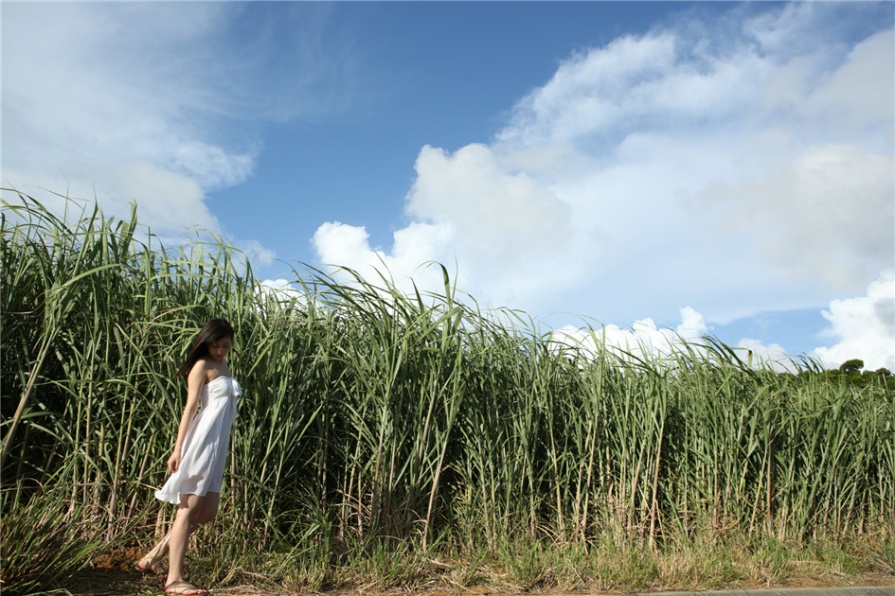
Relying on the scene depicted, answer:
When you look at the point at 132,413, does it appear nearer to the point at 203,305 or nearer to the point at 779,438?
the point at 203,305

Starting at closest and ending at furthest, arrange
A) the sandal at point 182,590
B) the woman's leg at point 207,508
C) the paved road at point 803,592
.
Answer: the sandal at point 182,590 → the woman's leg at point 207,508 → the paved road at point 803,592

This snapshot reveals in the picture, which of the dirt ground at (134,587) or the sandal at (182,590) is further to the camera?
the dirt ground at (134,587)

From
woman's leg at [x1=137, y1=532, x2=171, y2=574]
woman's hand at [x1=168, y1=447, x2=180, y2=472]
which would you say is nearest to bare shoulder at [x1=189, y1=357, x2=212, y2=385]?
woman's hand at [x1=168, y1=447, x2=180, y2=472]

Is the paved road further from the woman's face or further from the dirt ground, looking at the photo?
the woman's face

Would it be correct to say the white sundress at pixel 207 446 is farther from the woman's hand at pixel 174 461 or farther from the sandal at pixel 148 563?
the sandal at pixel 148 563

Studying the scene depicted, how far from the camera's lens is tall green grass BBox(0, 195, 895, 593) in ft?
14.4

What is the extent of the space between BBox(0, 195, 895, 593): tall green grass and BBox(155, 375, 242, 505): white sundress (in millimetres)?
397

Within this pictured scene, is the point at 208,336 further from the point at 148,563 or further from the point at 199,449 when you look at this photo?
the point at 148,563

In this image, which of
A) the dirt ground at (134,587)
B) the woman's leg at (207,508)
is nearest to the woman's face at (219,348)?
the woman's leg at (207,508)

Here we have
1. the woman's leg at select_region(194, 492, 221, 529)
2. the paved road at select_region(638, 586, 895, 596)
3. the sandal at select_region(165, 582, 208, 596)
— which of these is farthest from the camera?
the paved road at select_region(638, 586, 895, 596)

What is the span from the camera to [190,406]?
151 inches

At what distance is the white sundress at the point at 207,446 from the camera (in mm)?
3842

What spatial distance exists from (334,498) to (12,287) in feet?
8.59

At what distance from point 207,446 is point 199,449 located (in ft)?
0.15
